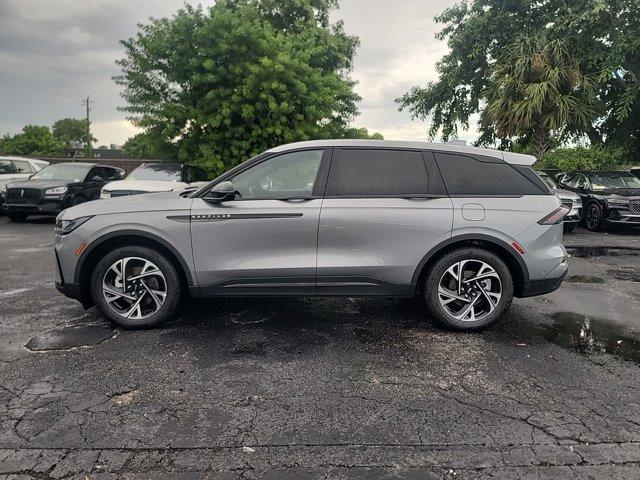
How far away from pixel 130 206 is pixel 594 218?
12393mm

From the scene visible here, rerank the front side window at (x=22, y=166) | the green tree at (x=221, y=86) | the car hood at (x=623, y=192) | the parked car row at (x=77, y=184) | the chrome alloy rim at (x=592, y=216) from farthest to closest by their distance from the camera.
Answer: the front side window at (x=22, y=166), the green tree at (x=221, y=86), the chrome alloy rim at (x=592, y=216), the car hood at (x=623, y=192), the parked car row at (x=77, y=184)

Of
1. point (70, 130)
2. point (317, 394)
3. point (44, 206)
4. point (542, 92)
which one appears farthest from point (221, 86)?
point (70, 130)

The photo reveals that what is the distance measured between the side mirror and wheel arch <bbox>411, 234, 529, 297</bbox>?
71.5 inches

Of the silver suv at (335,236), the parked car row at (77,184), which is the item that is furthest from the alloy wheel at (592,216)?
the parked car row at (77,184)

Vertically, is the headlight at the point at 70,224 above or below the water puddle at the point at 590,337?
above

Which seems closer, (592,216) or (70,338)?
(70,338)

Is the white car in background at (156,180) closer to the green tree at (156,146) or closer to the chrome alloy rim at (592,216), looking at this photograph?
the green tree at (156,146)

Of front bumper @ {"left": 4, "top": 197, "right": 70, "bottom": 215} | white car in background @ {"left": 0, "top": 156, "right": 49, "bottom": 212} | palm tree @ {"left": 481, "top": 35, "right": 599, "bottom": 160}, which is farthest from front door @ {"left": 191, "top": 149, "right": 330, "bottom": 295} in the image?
palm tree @ {"left": 481, "top": 35, "right": 599, "bottom": 160}

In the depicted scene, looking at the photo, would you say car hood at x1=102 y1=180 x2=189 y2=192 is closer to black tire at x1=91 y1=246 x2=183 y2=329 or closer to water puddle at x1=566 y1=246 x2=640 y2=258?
black tire at x1=91 y1=246 x2=183 y2=329

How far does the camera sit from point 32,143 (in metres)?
74.4

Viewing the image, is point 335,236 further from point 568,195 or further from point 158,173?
point 568,195

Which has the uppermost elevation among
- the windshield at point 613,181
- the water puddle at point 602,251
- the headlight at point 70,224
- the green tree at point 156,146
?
the green tree at point 156,146

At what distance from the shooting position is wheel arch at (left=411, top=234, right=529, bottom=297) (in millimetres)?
4348

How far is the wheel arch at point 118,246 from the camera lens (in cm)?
434
